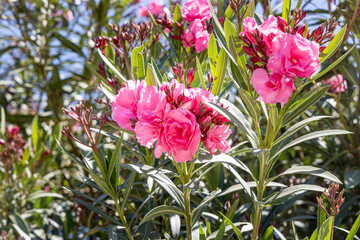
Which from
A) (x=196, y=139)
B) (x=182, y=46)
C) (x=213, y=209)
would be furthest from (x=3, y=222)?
(x=196, y=139)

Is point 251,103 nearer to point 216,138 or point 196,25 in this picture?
point 216,138

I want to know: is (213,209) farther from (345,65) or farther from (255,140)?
(345,65)

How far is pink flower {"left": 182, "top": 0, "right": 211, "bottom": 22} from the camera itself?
4.55ft

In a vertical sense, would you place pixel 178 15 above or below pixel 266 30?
above

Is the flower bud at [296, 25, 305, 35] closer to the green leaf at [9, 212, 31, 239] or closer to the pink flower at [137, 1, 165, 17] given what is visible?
the green leaf at [9, 212, 31, 239]

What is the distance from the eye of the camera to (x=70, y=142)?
84.4 inches

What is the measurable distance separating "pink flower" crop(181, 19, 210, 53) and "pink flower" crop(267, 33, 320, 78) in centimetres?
44

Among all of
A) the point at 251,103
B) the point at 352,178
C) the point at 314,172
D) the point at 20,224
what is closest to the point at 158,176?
the point at 251,103

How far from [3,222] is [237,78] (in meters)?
1.47

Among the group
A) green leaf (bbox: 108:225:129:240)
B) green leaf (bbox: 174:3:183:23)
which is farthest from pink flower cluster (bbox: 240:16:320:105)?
green leaf (bbox: 108:225:129:240)

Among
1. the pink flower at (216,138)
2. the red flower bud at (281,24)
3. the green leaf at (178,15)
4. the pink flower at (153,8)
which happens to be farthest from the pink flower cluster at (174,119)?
the pink flower at (153,8)

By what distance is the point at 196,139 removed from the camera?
3.19 feet

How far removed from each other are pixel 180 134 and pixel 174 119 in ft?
0.12

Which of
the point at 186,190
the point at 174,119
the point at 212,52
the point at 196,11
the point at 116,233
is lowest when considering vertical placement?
the point at 116,233
